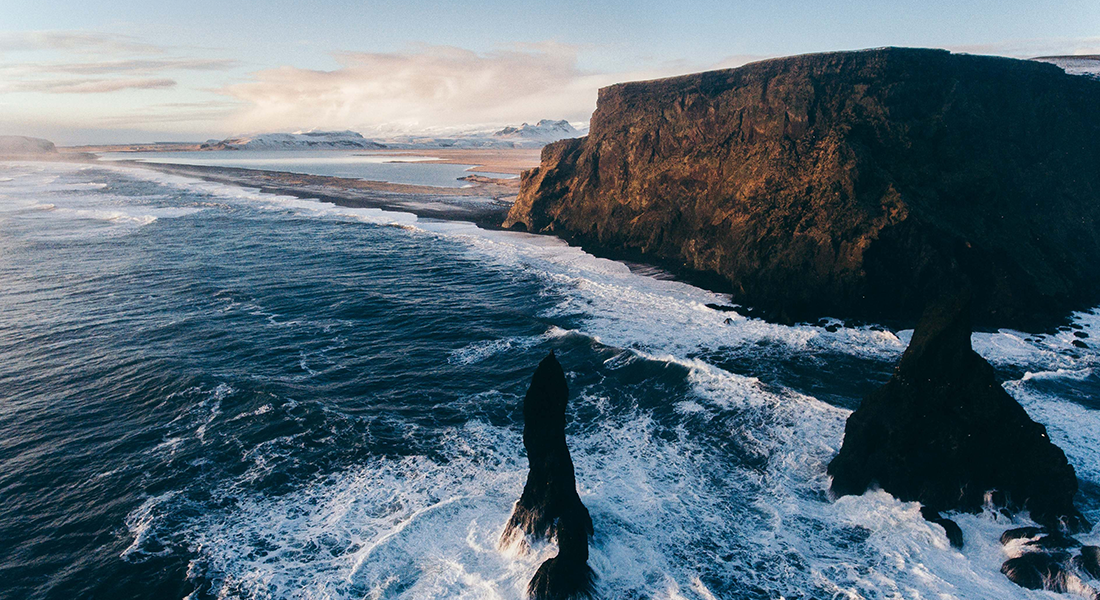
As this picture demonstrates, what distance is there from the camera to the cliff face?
128 ft

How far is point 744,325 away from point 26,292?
54478mm

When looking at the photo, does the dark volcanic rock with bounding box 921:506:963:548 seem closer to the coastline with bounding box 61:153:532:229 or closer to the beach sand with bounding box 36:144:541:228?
the coastline with bounding box 61:153:532:229

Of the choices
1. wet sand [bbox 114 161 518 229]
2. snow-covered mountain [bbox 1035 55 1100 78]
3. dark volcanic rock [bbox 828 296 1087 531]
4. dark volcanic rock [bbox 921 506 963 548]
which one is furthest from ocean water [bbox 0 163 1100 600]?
wet sand [bbox 114 161 518 229]

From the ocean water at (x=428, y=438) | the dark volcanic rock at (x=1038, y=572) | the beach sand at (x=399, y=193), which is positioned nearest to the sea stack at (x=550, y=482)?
the ocean water at (x=428, y=438)

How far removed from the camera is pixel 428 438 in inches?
962

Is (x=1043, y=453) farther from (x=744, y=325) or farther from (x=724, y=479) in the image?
(x=744, y=325)

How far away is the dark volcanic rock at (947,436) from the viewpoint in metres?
20.0

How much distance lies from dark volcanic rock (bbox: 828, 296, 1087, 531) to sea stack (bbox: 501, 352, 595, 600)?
10.9 meters

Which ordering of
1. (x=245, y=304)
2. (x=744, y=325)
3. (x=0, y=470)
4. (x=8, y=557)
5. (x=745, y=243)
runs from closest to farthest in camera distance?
(x=8, y=557) → (x=0, y=470) → (x=744, y=325) → (x=245, y=304) → (x=745, y=243)

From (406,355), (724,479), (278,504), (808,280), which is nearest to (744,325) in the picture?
(808,280)

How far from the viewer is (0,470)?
2155 centimetres

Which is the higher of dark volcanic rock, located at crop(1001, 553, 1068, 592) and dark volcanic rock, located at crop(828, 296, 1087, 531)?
dark volcanic rock, located at crop(828, 296, 1087, 531)

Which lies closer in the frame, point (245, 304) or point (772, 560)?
point (772, 560)

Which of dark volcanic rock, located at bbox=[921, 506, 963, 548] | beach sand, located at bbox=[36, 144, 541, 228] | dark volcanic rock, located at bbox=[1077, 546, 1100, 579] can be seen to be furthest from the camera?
beach sand, located at bbox=[36, 144, 541, 228]
